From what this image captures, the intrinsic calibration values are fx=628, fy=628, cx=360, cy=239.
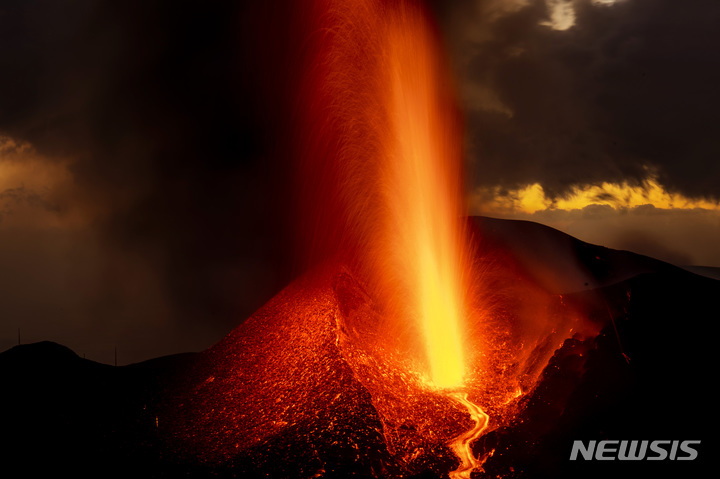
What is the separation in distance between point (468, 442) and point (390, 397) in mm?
2732

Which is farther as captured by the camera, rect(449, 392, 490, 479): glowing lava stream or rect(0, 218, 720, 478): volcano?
rect(0, 218, 720, 478): volcano

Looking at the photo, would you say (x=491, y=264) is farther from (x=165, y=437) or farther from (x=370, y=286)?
(x=165, y=437)

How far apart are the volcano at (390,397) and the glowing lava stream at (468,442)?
54mm

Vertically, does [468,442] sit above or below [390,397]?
below

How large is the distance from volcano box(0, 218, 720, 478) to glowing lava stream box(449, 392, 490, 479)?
0.18 feet

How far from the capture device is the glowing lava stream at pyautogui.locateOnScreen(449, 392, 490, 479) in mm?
17281

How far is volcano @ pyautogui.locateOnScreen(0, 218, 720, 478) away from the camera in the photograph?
17.8 metres

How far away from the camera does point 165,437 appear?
20859 mm

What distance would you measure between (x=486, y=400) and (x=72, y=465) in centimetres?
1300

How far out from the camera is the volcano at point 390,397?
17.8 metres

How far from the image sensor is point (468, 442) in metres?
18.1

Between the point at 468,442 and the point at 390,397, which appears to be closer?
the point at 468,442

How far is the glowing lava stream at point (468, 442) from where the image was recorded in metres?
17.3

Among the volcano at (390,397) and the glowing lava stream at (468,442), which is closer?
the glowing lava stream at (468,442)
